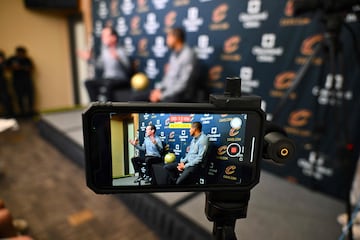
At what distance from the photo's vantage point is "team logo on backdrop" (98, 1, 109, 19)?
4004 millimetres

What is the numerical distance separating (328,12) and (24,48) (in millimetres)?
4485

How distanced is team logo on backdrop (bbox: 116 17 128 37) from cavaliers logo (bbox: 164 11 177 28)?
3.00 feet

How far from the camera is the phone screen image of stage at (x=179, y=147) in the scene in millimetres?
422

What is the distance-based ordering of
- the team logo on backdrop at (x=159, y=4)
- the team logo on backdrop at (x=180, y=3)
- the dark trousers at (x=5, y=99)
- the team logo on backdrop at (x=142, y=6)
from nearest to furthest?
the team logo on backdrop at (x=180, y=3)
the team logo on backdrop at (x=159, y=4)
the team logo on backdrop at (x=142, y=6)
the dark trousers at (x=5, y=99)

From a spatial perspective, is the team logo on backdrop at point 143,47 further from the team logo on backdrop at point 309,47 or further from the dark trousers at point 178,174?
the dark trousers at point 178,174

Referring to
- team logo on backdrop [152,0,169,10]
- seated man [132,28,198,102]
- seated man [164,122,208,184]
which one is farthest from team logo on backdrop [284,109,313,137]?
Answer: team logo on backdrop [152,0,169,10]

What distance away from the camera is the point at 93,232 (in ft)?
5.16

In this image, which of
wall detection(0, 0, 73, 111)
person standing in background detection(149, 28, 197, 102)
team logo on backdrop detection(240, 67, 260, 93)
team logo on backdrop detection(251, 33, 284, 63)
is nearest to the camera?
team logo on backdrop detection(251, 33, 284, 63)

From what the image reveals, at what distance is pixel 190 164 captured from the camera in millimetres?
448

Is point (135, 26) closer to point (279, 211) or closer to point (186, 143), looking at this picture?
point (279, 211)

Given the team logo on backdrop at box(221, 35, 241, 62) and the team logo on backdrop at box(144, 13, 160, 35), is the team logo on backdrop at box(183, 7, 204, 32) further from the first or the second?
the team logo on backdrop at box(144, 13, 160, 35)

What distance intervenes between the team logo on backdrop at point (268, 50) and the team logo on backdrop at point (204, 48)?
22.0 inches

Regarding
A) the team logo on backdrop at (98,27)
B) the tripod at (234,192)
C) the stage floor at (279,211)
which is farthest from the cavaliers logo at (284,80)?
the team logo on backdrop at (98,27)

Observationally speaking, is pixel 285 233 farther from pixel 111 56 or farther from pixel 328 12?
pixel 111 56
